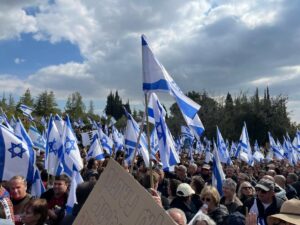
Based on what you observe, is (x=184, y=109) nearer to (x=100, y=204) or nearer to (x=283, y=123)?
(x=100, y=204)

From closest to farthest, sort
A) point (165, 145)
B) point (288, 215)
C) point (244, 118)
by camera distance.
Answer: point (288, 215) → point (165, 145) → point (244, 118)

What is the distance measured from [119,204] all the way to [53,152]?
23.1 ft

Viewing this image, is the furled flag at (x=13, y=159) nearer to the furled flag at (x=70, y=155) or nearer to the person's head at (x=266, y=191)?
the furled flag at (x=70, y=155)

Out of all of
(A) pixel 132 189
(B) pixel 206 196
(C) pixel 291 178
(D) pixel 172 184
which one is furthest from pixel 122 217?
A: (C) pixel 291 178

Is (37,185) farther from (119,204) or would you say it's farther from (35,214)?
(119,204)

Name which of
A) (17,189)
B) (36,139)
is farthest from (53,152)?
(36,139)

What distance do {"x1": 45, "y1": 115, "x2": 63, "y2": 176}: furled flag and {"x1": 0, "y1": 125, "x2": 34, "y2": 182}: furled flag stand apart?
1.87 meters

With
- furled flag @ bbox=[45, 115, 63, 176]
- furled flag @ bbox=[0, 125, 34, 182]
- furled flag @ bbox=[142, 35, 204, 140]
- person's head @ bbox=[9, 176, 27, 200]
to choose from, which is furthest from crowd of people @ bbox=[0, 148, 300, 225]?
furled flag @ bbox=[45, 115, 63, 176]

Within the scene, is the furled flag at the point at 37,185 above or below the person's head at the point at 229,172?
above

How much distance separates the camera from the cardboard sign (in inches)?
91.4

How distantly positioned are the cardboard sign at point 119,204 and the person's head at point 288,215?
58.3 inches

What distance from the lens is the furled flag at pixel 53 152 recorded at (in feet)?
29.3

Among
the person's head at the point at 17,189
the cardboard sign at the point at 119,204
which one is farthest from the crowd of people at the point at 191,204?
the cardboard sign at the point at 119,204

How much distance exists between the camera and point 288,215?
11.3 ft
